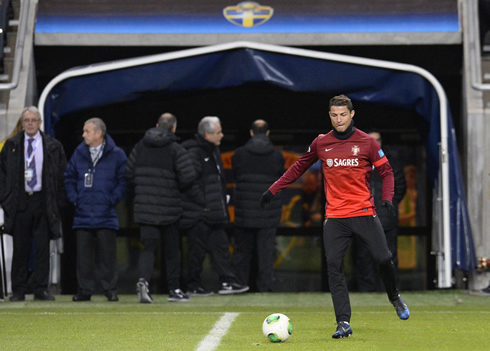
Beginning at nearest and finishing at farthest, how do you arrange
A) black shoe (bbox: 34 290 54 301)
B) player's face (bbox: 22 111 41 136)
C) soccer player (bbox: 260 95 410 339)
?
1. soccer player (bbox: 260 95 410 339)
2. player's face (bbox: 22 111 41 136)
3. black shoe (bbox: 34 290 54 301)

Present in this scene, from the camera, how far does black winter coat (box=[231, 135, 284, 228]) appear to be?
1235 cm

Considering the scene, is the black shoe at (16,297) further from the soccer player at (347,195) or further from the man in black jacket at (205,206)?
the soccer player at (347,195)

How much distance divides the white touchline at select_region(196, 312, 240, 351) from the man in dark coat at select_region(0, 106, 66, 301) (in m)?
2.60

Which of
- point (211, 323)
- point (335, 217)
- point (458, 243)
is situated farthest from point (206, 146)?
point (335, 217)

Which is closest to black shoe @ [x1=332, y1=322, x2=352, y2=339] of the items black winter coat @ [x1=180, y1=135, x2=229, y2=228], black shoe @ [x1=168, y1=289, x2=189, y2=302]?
black shoe @ [x1=168, y1=289, x2=189, y2=302]

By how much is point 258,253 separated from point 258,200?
2.15ft

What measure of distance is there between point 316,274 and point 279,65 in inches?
139

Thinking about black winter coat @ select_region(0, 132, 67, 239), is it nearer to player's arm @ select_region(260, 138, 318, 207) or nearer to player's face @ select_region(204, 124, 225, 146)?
player's face @ select_region(204, 124, 225, 146)

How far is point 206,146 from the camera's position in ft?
40.1

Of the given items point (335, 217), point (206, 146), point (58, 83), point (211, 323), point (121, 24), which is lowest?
point (211, 323)

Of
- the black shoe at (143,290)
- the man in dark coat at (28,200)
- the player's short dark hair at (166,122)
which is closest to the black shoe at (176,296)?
the black shoe at (143,290)

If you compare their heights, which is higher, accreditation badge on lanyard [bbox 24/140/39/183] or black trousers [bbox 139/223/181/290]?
accreditation badge on lanyard [bbox 24/140/39/183]

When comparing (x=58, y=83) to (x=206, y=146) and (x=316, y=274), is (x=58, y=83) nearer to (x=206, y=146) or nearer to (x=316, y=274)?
(x=206, y=146)

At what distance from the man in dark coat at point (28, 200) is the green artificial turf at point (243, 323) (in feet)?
1.39
